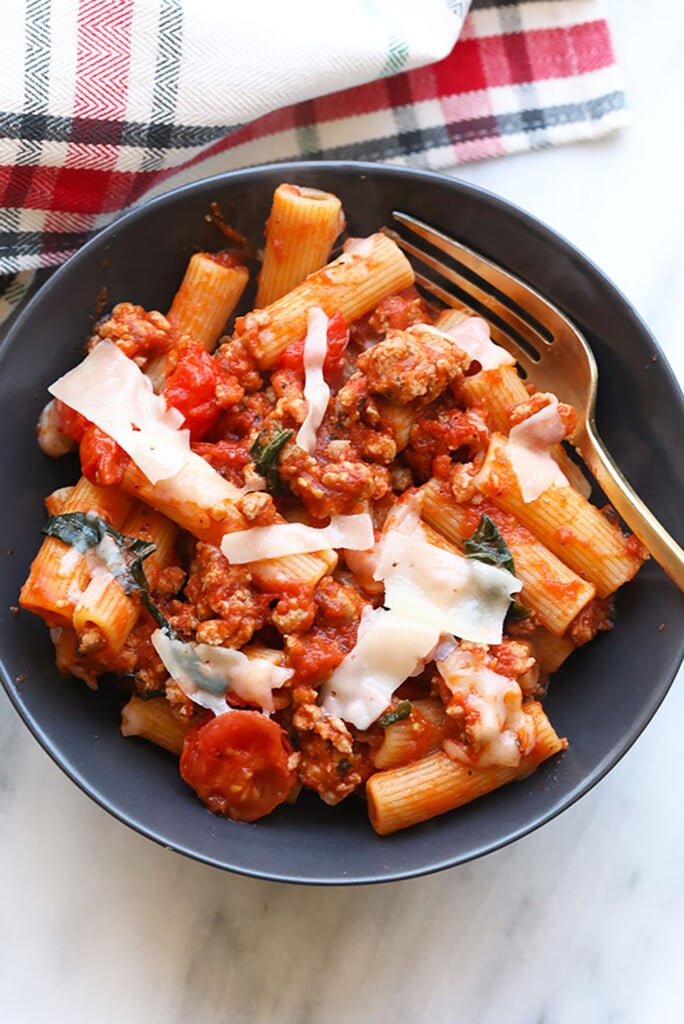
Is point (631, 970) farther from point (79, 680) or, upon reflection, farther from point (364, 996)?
point (79, 680)

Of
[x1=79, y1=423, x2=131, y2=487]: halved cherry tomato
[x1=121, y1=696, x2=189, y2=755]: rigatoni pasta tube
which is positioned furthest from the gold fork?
[x1=121, y1=696, x2=189, y2=755]: rigatoni pasta tube

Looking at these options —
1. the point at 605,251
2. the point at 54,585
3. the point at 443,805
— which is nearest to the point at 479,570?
the point at 443,805

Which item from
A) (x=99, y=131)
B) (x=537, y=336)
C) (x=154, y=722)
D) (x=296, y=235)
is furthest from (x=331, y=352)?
(x=154, y=722)

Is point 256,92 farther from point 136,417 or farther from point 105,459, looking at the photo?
point 105,459

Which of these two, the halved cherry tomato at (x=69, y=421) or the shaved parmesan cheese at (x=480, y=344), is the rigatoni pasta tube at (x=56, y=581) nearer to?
the halved cherry tomato at (x=69, y=421)

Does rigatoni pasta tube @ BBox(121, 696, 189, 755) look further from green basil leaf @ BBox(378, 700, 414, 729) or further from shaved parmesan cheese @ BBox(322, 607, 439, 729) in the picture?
green basil leaf @ BBox(378, 700, 414, 729)

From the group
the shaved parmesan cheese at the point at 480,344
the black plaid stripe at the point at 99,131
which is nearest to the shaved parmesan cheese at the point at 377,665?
the shaved parmesan cheese at the point at 480,344

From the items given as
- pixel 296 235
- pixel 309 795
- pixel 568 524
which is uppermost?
pixel 296 235
